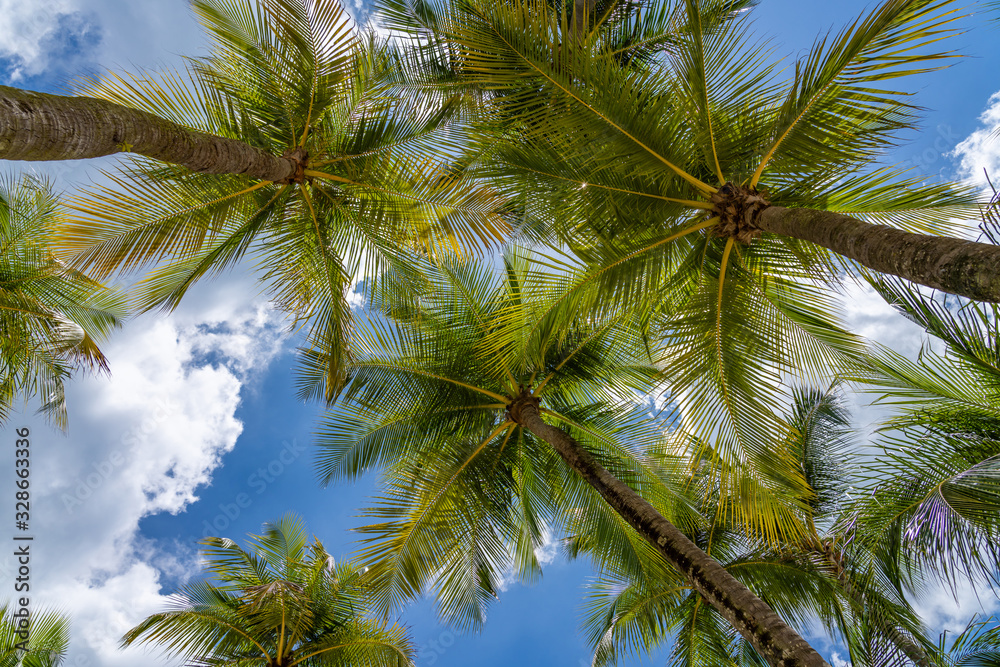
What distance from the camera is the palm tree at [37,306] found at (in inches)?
358

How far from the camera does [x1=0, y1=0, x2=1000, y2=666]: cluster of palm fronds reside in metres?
5.40

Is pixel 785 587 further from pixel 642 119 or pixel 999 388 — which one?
pixel 642 119

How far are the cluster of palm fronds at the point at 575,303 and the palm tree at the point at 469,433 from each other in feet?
0.19

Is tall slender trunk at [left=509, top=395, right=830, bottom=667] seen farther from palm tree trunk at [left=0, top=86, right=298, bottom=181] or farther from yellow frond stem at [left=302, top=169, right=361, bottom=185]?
palm tree trunk at [left=0, top=86, right=298, bottom=181]

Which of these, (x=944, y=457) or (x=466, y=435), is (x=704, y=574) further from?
(x=466, y=435)

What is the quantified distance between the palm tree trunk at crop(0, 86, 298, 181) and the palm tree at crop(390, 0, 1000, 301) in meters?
2.78

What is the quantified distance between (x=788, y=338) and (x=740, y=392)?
986mm

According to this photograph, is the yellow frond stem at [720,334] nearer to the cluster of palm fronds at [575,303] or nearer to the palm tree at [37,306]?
the cluster of palm fronds at [575,303]

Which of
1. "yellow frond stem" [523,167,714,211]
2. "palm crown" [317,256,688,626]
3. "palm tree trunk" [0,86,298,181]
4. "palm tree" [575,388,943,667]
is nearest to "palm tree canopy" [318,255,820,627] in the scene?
"palm crown" [317,256,688,626]

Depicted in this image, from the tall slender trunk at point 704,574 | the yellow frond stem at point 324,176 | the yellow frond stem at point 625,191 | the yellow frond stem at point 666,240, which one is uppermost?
the yellow frond stem at point 324,176

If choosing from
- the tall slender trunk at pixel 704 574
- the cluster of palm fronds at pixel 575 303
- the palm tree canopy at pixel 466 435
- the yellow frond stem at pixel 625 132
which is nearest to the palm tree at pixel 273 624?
the cluster of palm fronds at pixel 575 303

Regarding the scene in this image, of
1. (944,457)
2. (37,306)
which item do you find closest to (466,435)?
(944,457)

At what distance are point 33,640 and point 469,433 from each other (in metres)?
8.94

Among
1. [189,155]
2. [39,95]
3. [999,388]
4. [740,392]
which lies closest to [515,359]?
[740,392]
